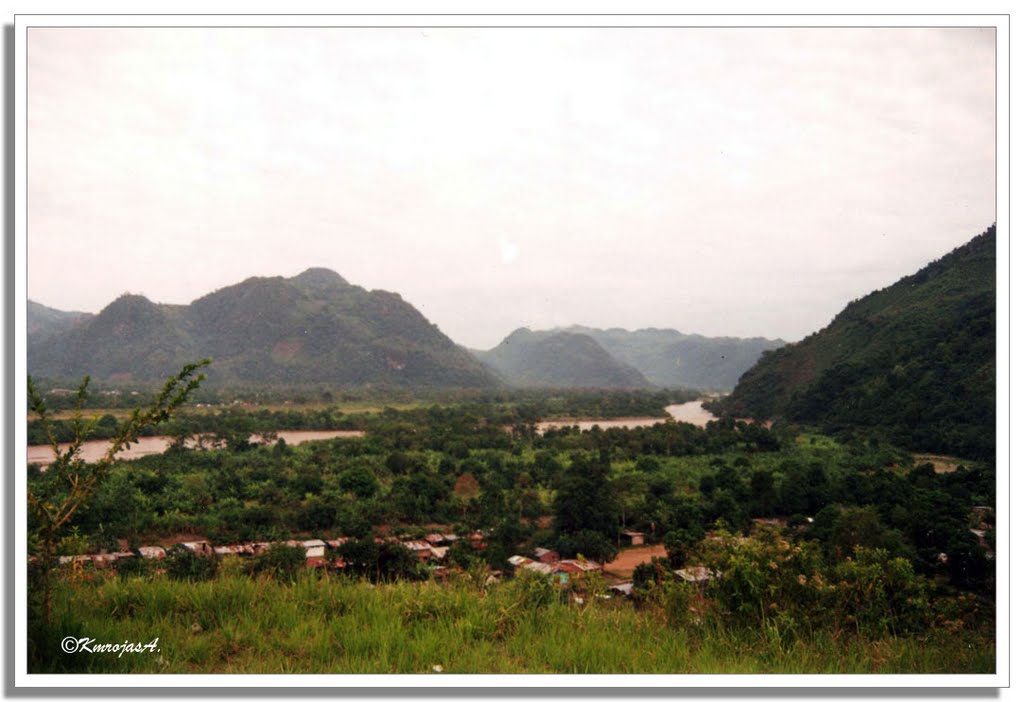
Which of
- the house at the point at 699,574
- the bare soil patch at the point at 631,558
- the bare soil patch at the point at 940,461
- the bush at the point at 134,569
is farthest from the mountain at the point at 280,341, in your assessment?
the bare soil patch at the point at 940,461

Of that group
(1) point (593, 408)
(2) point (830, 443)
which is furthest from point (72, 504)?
(1) point (593, 408)

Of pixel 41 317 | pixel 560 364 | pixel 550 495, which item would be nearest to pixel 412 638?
pixel 41 317

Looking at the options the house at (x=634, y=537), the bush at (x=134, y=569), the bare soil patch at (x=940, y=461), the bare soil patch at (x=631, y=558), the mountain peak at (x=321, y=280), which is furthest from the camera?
the mountain peak at (x=321, y=280)

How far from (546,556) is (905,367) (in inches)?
769

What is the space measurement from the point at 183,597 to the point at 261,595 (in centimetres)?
33

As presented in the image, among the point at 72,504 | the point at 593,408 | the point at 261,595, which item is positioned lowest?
the point at 593,408

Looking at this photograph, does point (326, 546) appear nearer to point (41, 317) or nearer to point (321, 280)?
point (41, 317)

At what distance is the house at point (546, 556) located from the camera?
11510 millimetres

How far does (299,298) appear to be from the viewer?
2616 inches

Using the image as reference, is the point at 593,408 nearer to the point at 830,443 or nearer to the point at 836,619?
the point at 830,443

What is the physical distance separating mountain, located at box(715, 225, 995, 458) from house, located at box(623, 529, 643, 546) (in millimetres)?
7670

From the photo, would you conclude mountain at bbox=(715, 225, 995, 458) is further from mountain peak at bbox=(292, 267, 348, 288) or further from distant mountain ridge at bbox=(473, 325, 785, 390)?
mountain peak at bbox=(292, 267, 348, 288)

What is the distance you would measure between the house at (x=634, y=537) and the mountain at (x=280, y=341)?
16.4 meters

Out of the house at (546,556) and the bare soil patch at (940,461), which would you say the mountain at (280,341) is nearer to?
the house at (546,556)
